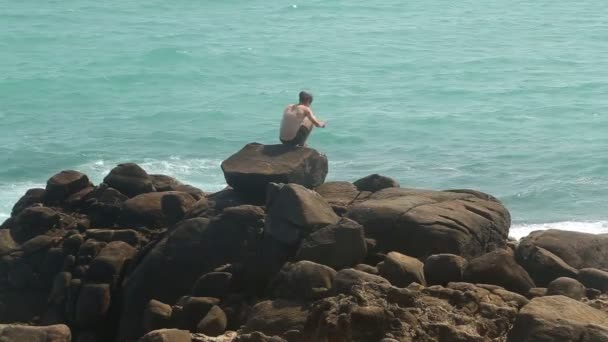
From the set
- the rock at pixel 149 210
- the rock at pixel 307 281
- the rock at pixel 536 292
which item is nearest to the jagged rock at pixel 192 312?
the rock at pixel 307 281

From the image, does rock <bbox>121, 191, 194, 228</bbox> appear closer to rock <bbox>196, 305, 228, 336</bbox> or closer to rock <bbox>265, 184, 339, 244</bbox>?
rock <bbox>265, 184, 339, 244</bbox>

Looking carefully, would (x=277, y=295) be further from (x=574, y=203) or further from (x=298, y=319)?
(x=574, y=203)

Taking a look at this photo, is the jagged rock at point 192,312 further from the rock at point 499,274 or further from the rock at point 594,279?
the rock at point 594,279

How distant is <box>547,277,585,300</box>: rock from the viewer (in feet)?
47.1

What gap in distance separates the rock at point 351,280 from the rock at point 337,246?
1.08m

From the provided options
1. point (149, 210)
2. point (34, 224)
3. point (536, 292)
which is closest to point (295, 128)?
point (149, 210)

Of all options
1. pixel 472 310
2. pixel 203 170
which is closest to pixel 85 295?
pixel 472 310

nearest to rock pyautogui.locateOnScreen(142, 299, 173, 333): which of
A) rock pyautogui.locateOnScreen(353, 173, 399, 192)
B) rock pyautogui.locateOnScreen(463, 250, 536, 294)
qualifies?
rock pyautogui.locateOnScreen(463, 250, 536, 294)

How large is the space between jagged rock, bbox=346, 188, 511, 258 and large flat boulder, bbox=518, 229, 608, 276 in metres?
0.60

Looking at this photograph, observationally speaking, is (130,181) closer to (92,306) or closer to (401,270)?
(92,306)

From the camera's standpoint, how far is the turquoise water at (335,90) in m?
37.0

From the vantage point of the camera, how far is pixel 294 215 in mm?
16250

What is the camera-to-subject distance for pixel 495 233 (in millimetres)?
16719

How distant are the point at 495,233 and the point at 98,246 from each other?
19.7 feet
